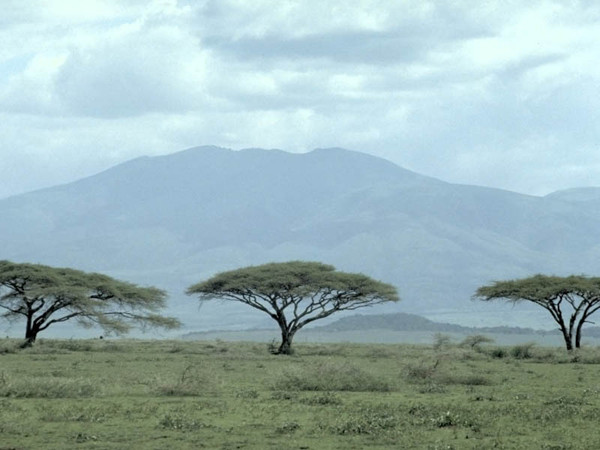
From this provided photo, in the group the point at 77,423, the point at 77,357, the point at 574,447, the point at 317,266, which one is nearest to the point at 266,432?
the point at 77,423

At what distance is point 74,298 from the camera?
63.6 meters

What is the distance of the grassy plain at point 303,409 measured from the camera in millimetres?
21422

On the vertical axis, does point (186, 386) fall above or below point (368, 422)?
above

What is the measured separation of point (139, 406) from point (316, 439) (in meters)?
6.85

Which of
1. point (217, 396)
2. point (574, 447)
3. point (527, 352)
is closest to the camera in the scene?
point (574, 447)

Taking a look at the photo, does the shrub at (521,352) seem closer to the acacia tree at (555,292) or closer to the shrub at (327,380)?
the acacia tree at (555,292)

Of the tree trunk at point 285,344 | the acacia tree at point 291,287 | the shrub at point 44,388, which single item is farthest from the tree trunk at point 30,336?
the shrub at point 44,388

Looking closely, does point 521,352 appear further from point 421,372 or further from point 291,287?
point 421,372

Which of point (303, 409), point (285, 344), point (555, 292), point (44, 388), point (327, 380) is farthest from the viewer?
point (555, 292)

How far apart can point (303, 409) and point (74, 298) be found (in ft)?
129

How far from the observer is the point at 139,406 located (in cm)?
2697

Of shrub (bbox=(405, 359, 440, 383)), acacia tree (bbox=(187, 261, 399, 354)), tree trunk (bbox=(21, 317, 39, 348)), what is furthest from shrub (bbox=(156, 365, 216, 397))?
tree trunk (bbox=(21, 317, 39, 348))

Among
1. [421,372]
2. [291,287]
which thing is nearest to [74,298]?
[291,287]

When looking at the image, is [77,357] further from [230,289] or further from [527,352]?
[527,352]
